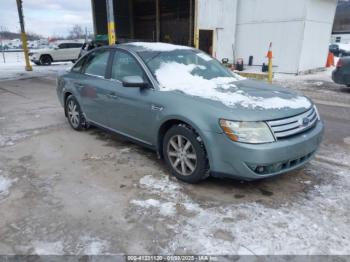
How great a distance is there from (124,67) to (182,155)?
1663 millimetres

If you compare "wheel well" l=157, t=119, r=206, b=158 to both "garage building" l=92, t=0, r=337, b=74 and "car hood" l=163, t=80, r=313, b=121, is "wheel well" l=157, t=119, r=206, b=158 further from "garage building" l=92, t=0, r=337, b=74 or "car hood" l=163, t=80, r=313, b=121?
"garage building" l=92, t=0, r=337, b=74

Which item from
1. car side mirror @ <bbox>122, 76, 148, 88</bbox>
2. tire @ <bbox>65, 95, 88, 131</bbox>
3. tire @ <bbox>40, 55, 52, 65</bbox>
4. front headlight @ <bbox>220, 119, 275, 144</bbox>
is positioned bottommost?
tire @ <bbox>40, 55, 52, 65</bbox>

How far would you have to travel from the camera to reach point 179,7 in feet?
64.7

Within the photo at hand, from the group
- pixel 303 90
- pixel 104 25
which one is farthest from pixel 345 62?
pixel 104 25

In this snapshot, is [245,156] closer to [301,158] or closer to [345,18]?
[301,158]

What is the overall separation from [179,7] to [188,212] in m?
18.8

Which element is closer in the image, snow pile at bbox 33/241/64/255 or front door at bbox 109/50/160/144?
snow pile at bbox 33/241/64/255

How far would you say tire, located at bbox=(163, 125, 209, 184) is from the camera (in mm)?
3334

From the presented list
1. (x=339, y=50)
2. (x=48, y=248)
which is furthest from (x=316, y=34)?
(x=339, y=50)

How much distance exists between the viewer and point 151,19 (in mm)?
21688

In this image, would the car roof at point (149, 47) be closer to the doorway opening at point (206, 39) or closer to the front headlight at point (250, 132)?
the front headlight at point (250, 132)

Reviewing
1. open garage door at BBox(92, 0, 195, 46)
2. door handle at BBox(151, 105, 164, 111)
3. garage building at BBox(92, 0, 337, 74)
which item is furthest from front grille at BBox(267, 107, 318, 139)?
open garage door at BBox(92, 0, 195, 46)

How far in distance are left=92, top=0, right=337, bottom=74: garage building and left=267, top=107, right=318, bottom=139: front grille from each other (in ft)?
38.6

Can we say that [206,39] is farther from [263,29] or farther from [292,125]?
[292,125]
